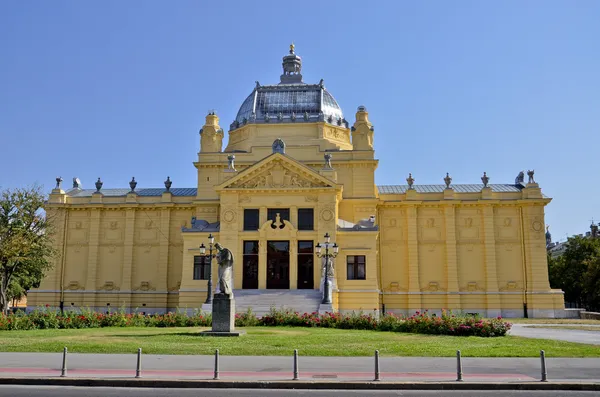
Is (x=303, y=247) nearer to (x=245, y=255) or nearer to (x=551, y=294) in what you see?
(x=245, y=255)

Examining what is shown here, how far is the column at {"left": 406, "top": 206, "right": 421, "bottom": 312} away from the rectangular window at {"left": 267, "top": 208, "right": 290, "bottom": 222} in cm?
1383

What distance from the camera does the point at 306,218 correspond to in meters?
54.9

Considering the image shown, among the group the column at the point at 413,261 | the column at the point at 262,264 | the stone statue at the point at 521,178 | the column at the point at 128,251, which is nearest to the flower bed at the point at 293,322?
the column at the point at 262,264

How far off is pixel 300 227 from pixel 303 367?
34273 mm

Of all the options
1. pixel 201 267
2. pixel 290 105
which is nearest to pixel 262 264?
pixel 201 267

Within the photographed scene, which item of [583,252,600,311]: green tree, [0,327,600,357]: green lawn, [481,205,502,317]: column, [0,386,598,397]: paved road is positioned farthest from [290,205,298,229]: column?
[0,386,598,397]: paved road

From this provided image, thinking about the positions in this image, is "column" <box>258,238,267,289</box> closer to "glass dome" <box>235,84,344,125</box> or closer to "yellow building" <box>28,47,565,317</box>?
"yellow building" <box>28,47,565,317</box>

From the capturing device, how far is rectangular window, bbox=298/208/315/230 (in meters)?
54.8

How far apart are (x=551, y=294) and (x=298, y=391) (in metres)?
48.9

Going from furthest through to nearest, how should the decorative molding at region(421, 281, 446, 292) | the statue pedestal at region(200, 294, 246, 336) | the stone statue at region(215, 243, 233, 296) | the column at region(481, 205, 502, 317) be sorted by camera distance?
the decorative molding at region(421, 281, 446, 292) < the column at region(481, 205, 502, 317) < the stone statue at region(215, 243, 233, 296) < the statue pedestal at region(200, 294, 246, 336)

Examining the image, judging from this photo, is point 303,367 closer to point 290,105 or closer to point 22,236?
point 22,236

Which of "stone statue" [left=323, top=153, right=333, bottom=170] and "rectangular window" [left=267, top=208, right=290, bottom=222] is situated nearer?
"rectangular window" [left=267, top=208, right=290, bottom=222]

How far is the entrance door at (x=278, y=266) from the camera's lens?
54191mm

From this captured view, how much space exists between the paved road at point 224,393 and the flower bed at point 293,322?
16332 millimetres
